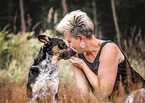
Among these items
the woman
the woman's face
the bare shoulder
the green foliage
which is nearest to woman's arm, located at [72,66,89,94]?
the woman

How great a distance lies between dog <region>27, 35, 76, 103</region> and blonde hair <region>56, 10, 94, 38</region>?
0.35m

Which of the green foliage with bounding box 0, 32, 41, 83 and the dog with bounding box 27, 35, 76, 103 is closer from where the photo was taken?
the dog with bounding box 27, 35, 76, 103

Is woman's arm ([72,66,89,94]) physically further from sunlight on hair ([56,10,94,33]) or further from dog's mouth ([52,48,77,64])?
sunlight on hair ([56,10,94,33])

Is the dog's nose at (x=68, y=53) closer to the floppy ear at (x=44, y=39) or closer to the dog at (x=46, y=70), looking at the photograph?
the dog at (x=46, y=70)

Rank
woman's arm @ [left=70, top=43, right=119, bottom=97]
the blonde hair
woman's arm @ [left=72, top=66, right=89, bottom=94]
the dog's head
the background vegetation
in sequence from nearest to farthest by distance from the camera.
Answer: woman's arm @ [left=70, top=43, right=119, bottom=97]
the blonde hair
the dog's head
woman's arm @ [left=72, top=66, right=89, bottom=94]
the background vegetation

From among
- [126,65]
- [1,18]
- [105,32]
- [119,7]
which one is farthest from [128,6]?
[126,65]

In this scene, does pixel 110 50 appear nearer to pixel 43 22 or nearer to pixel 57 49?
pixel 57 49

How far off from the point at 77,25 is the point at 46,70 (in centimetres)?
90

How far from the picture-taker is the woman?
2.57m

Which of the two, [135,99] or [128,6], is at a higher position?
[128,6]

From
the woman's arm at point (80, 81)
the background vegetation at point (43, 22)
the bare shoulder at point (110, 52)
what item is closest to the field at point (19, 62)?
the background vegetation at point (43, 22)

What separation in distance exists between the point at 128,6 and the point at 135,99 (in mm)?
16479

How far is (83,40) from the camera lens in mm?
2756

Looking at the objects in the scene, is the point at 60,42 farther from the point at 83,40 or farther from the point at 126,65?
the point at 126,65
